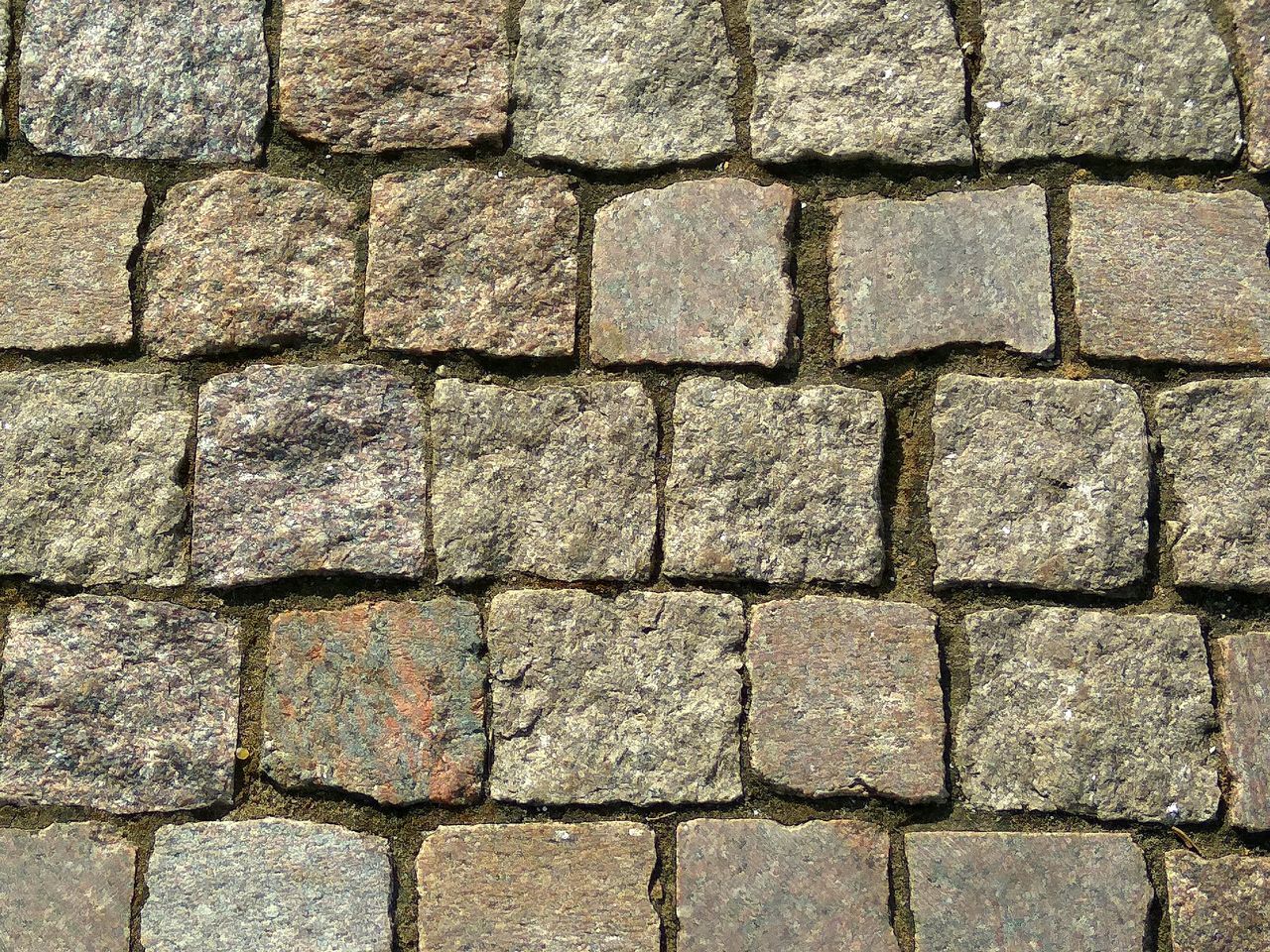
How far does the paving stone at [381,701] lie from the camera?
2.05 meters

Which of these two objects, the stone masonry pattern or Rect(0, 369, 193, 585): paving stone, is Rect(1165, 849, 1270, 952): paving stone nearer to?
the stone masonry pattern

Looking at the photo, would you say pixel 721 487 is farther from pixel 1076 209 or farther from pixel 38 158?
pixel 38 158

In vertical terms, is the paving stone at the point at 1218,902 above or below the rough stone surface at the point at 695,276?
below

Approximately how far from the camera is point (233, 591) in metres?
2.12

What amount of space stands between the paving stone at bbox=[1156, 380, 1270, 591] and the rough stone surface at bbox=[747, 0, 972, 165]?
0.65 metres

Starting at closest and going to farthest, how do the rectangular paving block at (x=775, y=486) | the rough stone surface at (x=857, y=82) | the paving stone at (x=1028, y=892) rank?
the paving stone at (x=1028, y=892)
the rectangular paving block at (x=775, y=486)
the rough stone surface at (x=857, y=82)

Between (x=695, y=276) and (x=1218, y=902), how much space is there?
1454 millimetres

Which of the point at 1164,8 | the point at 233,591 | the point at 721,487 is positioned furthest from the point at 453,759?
the point at 1164,8

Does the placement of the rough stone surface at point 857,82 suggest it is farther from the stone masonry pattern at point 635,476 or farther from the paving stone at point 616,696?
the paving stone at point 616,696

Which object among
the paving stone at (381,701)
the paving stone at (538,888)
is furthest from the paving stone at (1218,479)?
the paving stone at (381,701)

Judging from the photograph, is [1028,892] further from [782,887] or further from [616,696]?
[616,696]

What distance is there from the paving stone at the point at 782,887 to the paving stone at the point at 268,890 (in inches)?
21.3

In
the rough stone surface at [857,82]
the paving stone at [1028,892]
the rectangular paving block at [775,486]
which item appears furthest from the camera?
the rough stone surface at [857,82]

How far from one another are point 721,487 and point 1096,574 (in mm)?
695
